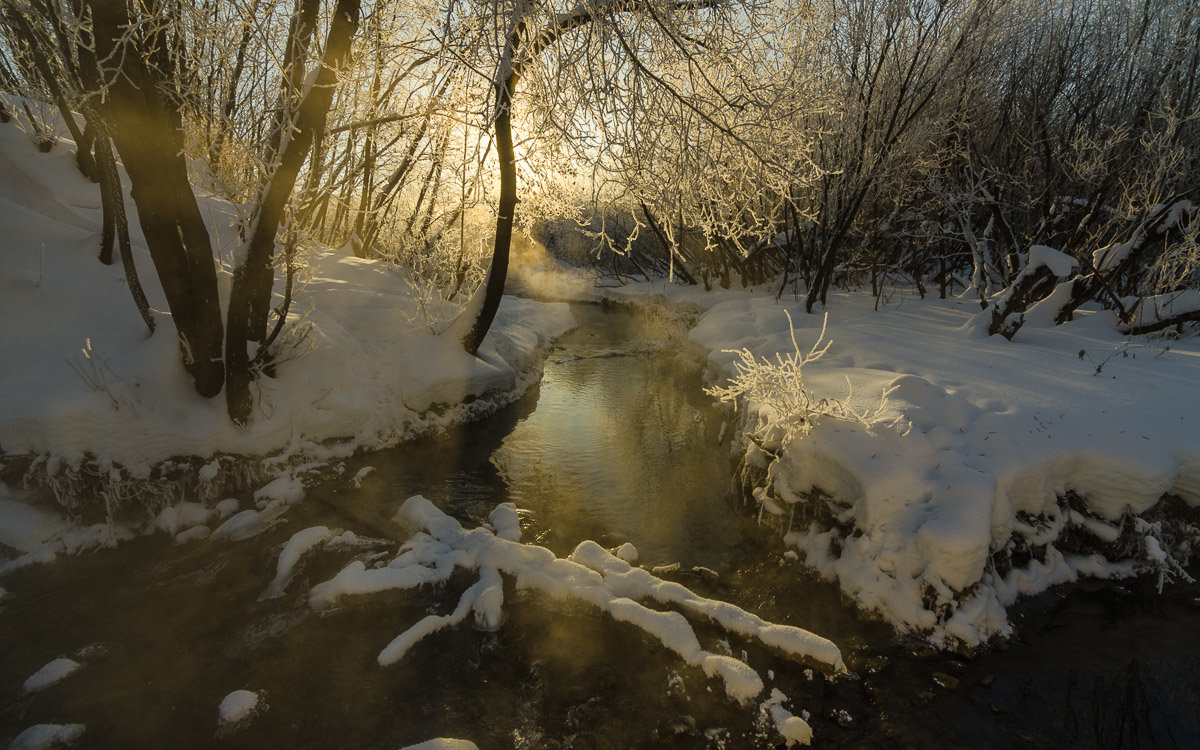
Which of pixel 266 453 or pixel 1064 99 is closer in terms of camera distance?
pixel 266 453

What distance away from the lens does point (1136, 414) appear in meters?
5.03

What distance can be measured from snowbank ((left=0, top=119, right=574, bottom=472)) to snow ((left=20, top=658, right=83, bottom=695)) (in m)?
1.86

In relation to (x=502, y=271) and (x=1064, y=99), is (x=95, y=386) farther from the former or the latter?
(x=1064, y=99)

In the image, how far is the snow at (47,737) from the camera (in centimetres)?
287

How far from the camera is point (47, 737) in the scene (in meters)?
2.91

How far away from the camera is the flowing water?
3105mm

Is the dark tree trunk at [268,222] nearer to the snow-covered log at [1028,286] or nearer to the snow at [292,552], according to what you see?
the snow at [292,552]

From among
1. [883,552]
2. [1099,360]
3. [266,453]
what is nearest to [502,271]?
[266,453]

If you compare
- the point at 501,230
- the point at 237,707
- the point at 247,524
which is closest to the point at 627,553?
the point at 237,707

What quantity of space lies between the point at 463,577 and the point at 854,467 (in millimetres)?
3233

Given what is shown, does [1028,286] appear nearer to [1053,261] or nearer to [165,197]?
[1053,261]

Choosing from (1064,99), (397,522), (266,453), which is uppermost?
(1064,99)

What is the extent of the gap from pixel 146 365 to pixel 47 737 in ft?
10.9

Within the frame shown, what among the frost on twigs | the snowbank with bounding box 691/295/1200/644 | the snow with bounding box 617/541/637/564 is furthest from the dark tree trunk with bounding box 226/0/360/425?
the snowbank with bounding box 691/295/1200/644
